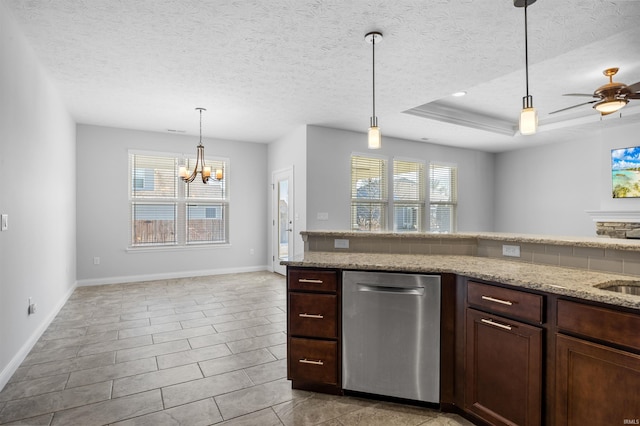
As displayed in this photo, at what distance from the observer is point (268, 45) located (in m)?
2.98

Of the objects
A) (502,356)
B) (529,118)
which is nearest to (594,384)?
(502,356)

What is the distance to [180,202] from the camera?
6363 millimetres

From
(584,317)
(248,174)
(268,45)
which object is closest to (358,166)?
(248,174)

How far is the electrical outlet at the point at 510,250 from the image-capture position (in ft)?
7.89

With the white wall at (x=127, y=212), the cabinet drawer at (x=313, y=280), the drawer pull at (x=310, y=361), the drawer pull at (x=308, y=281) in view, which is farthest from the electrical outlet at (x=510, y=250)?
the white wall at (x=127, y=212)

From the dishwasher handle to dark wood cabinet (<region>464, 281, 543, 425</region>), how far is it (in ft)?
0.96

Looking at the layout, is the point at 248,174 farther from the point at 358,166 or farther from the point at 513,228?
the point at 513,228

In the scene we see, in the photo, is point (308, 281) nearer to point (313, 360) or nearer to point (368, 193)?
point (313, 360)

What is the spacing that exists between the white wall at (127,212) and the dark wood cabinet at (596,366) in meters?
5.99

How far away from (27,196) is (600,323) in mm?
4145

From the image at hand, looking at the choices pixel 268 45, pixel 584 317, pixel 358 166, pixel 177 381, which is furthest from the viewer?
pixel 358 166

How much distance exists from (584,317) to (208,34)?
315 centimetres

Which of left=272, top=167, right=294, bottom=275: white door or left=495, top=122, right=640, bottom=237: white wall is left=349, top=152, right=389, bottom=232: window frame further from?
left=495, top=122, right=640, bottom=237: white wall

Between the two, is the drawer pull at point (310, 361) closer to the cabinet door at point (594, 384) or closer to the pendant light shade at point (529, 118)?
the cabinet door at point (594, 384)
